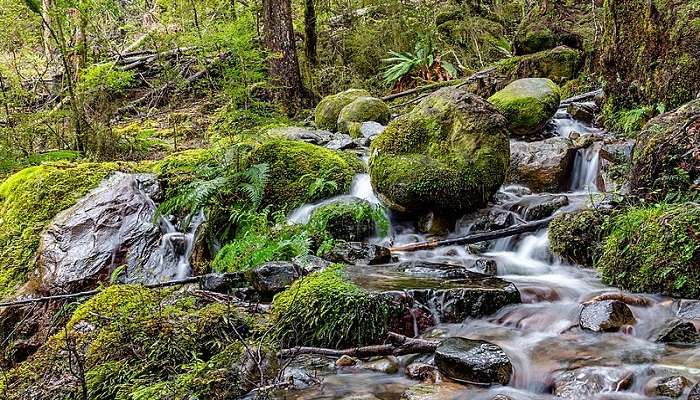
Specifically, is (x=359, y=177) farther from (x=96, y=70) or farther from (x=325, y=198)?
(x=96, y=70)

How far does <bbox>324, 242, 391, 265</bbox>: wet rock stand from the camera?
16.8 feet

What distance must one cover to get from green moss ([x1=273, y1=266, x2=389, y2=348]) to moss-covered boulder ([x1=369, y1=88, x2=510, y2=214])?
2.35 m

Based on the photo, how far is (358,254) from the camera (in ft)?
17.0

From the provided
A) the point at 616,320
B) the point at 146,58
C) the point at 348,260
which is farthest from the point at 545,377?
the point at 146,58

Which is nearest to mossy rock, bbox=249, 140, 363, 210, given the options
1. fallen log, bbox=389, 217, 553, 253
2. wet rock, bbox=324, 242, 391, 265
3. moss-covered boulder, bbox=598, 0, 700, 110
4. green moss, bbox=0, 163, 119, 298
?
wet rock, bbox=324, 242, 391, 265

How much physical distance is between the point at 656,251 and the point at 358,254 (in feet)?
8.04

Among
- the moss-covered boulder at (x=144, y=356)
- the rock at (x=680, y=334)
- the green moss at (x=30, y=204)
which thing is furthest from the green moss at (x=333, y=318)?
the green moss at (x=30, y=204)

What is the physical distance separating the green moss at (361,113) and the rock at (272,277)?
5.42 metres

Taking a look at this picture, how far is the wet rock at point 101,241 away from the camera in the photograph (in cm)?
555

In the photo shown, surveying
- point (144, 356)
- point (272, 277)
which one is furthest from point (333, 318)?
point (144, 356)

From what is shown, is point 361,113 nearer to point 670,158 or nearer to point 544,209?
point 544,209

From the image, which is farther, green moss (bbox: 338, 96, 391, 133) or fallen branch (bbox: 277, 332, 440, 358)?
green moss (bbox: 338, 96, 391, 133)

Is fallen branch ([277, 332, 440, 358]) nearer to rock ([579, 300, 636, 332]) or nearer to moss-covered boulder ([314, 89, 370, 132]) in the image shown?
rock ([579, 300, 636, 332])

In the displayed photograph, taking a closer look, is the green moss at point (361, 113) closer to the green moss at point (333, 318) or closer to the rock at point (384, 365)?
the green moss at point (333, 318)
